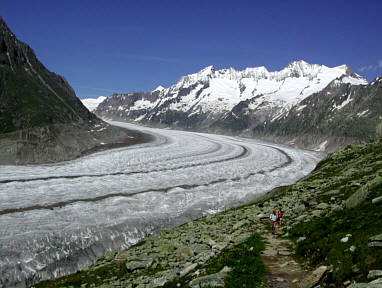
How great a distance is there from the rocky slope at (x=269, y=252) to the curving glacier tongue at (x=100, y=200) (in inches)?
165

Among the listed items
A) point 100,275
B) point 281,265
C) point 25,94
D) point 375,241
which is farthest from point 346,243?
point 25,94

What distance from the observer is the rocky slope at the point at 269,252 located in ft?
34.8

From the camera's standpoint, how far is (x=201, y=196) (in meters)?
45.0

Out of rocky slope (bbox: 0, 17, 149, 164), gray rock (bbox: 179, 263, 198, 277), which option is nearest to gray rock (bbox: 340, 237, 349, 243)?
gray rock (bbox: 179, 263, 198, 277)

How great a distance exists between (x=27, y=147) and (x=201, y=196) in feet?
139

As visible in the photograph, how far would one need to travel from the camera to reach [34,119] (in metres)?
75.4

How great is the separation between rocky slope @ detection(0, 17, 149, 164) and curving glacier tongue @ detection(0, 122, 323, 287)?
7071 mm

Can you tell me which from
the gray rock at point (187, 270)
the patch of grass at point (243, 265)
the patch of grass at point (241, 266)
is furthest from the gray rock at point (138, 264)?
the patch of grass at point (243, 265)

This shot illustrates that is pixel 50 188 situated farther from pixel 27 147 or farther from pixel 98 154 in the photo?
pixel 98 154

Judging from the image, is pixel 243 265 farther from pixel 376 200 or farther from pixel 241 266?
pixel 376 200

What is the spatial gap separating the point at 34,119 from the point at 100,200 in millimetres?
46954

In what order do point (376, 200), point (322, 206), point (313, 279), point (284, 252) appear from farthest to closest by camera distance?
point (322, 206), point (376, 200), point (284, 252), point (313, 279)

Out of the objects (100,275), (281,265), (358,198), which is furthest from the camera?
(100,275)

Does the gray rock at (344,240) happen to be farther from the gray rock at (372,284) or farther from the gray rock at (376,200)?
Result: the gray rock at (376,200)
